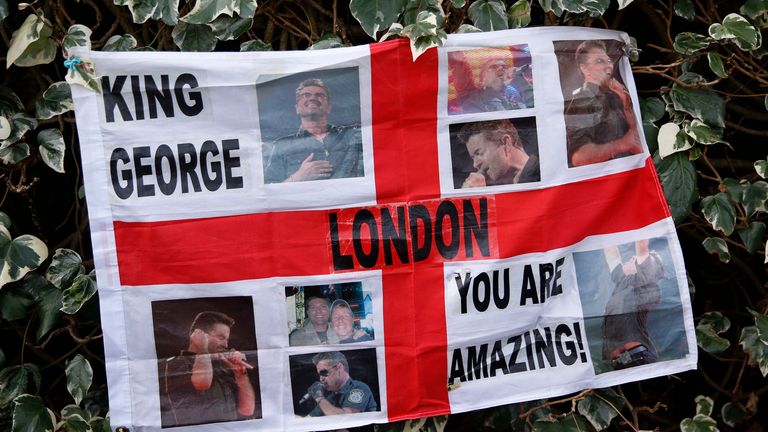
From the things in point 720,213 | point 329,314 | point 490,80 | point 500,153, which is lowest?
point 329,314

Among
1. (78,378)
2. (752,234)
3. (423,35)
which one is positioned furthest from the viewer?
(752,234)

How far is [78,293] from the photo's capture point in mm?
1240

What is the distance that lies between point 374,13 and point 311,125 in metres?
0.20

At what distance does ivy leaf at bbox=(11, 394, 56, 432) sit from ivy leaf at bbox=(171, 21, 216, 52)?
607mm

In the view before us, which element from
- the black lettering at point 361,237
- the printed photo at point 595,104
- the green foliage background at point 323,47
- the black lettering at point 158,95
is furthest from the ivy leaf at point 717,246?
the black lettering at point 158,95

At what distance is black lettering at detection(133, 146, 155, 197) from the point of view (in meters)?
1.17

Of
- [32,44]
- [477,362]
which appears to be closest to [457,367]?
[477,362]

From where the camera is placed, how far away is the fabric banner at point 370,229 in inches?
46.1

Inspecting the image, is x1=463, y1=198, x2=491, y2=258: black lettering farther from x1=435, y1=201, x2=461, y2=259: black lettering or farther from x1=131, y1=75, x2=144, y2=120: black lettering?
x1=131, y1=75, x2=144, y2=120: black lettering

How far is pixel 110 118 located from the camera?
1.16 metres

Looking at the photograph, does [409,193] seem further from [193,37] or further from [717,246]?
[717,246]

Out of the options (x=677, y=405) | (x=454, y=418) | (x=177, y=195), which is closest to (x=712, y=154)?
(x=677, y=405)

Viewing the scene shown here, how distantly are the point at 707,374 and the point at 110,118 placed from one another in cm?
126

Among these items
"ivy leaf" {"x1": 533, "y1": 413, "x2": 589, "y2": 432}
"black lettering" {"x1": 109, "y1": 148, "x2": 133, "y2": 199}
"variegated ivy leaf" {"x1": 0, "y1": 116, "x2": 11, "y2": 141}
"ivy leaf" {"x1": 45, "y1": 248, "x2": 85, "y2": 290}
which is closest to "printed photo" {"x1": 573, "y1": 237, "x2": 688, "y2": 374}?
"ivy leaf" {"x1": 533, "y1": 413, "x2": 589, "y2": 432}
